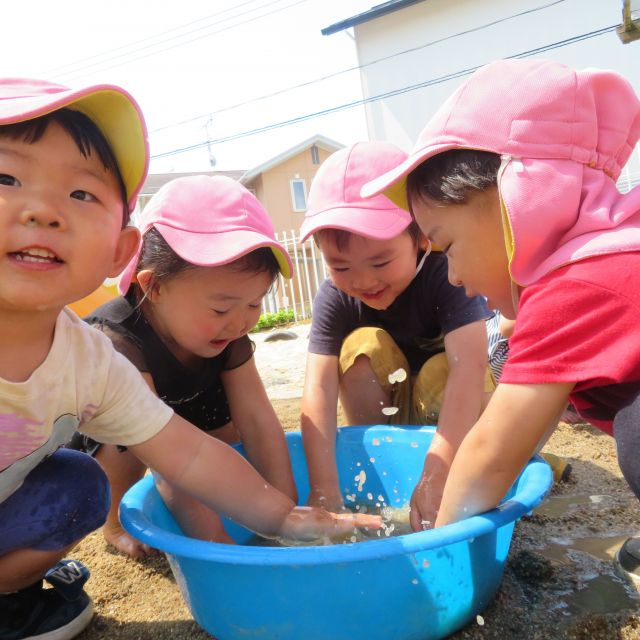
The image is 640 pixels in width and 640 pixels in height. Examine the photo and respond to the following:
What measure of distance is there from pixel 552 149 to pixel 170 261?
99 centimetres

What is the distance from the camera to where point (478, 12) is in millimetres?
12242

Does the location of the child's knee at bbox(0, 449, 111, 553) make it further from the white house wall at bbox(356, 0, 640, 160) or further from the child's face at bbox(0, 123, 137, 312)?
→ the white house wall at bbox(356, 0, 640, 160)

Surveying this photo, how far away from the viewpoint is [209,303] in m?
1.62

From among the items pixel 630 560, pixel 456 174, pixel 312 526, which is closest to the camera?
pixel 456 174

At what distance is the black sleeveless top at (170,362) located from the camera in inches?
66.4

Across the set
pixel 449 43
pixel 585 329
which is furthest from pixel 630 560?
pixel 449 43

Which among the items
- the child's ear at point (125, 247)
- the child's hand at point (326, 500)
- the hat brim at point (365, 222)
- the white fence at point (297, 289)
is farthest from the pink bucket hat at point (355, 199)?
the white fence at point (297, 289)

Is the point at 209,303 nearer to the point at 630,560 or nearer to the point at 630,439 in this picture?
the point at 630,439

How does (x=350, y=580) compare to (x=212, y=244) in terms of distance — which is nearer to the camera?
(x=350, y=580)

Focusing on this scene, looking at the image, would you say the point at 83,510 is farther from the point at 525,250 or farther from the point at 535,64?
the point at 535,64

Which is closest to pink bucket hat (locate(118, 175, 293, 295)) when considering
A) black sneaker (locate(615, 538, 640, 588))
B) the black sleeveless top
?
the black sleeveless top

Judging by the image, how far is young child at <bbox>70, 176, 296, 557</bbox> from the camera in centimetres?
161

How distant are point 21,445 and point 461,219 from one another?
0.96 meters

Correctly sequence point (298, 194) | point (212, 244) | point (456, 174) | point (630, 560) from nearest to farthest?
point (456, 174) < point (630, 560) < point (212, 244) < point (298, 194)
